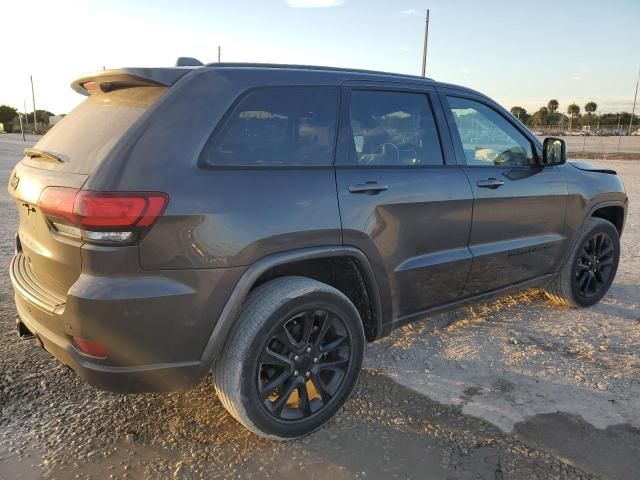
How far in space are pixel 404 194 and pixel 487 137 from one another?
1.16 meters

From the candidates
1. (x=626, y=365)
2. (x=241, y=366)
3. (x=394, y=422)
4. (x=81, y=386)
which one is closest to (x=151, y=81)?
(x=241, y=366)

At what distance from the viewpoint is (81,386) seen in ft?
10.2

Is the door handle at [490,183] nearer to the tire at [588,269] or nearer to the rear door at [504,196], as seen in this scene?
the rear door at [504,196]

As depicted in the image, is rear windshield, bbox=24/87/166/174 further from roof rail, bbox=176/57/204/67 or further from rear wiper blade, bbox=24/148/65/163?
roof rail, bbox=176/57/204/67

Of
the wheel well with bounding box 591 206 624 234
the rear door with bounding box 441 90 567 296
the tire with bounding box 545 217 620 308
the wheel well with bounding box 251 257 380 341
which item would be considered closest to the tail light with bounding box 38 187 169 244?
the wheel well with bounding box 251 257 380 341

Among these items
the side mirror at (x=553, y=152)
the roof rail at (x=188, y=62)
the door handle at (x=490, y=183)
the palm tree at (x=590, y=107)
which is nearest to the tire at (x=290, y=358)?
the roof rail at (x=188, y=62)

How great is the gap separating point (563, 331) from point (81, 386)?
11.2ft

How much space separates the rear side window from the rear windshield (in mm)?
367

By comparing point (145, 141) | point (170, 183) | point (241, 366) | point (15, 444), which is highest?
point (145, 141)

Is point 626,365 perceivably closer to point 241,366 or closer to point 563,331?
point 563,331

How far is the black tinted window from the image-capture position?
9.75 ft

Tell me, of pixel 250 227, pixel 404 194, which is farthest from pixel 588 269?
pixel 250 227

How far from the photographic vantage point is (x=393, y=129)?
125 inches

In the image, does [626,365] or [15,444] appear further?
[626,365]
